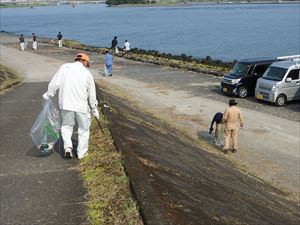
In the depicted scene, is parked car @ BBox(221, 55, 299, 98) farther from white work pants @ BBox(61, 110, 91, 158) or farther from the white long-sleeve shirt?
the white long-sleeve shirt

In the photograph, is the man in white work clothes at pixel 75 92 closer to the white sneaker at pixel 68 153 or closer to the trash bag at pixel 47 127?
the white sneaker at pixel 68 153

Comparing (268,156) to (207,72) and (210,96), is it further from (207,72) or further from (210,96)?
(207,72)

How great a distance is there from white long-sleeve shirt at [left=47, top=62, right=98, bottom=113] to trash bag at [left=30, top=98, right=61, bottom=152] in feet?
2.17

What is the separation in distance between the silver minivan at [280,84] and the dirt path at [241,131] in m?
1.66

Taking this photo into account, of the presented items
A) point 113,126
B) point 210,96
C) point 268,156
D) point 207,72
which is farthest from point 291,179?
point 207,72

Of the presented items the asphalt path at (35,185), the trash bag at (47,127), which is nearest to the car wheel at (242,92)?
the asphalt path at (35,185)

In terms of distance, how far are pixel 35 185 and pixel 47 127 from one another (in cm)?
139

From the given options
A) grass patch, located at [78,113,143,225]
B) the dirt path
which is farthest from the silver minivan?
grass patch, located at [78,113,143,225]

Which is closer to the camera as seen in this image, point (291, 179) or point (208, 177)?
point (208, 177)

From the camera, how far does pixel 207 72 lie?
28.2 m

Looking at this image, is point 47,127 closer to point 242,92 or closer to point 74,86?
point 74,86

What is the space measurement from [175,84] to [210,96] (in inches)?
153

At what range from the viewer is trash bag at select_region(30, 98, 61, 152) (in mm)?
7570

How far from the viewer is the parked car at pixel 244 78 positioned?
69.8 ft
